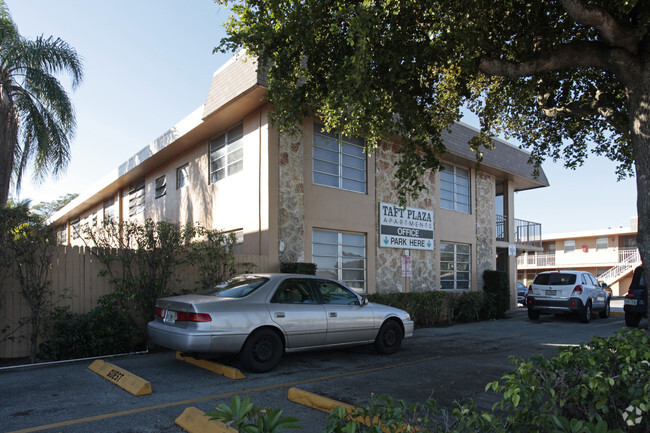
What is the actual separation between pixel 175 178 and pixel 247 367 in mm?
10509

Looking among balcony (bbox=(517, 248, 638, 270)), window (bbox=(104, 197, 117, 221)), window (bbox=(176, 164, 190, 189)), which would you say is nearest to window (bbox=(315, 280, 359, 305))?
window (bbox=(176, 164, 190, 189))

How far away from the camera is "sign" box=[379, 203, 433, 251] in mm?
14227

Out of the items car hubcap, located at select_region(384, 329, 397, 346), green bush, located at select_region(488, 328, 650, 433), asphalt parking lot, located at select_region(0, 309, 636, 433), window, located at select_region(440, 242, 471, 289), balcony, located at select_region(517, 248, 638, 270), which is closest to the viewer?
green bush, located at select_region(488, 328, 650, 433)

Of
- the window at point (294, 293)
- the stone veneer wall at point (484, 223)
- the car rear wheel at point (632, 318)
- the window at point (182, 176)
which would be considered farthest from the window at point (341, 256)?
the car rear wheel at point (632, 318)

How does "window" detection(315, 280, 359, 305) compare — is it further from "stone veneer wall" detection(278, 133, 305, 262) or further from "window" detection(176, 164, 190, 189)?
"window" detection(176, 164, 190, 189)

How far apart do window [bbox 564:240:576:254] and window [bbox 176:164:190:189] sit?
128 ft

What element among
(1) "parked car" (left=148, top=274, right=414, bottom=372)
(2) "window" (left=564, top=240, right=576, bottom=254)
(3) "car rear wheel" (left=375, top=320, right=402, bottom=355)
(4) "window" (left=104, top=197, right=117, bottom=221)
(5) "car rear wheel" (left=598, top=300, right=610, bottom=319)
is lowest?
(5) "car rear wheel" (left=598, top=300, right=610, bottom=319)

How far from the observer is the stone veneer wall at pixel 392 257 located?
1415 centimetres

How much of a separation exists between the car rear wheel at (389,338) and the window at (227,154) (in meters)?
5.96

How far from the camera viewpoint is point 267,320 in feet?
23.9

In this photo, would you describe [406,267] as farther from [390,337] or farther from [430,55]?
[430,55]

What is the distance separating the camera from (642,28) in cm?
650

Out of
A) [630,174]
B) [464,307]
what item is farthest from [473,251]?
[630,174]

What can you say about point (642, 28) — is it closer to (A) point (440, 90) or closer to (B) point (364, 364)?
(A) point (440, 90)
